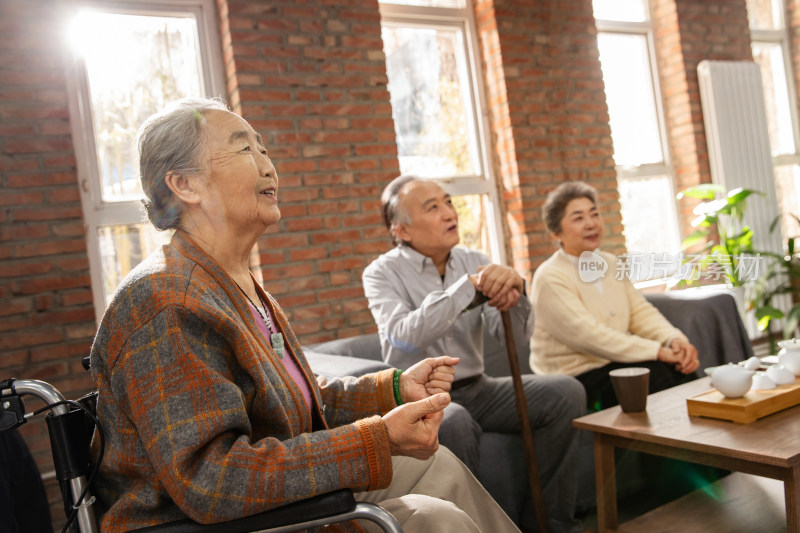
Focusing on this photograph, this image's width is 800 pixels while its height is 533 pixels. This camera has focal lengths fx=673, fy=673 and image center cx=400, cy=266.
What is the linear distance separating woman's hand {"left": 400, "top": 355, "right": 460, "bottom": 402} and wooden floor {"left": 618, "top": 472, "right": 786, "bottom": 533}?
35.2 inches

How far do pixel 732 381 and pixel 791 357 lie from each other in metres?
0.35

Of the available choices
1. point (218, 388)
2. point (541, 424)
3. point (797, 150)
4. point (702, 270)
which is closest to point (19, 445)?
point (218, 388)

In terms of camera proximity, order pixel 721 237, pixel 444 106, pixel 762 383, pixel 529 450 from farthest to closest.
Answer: pixel 721 237, pixel 444 106, pixel 529 450, pixel 762 383

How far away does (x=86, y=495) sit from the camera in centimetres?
109

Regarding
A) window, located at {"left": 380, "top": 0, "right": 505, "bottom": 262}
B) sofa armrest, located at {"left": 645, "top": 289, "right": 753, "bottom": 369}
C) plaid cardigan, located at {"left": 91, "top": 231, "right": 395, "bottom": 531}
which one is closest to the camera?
plaid cardigan, located at {"left": 91, "top": 231, "right": 395, "bottom": 531}

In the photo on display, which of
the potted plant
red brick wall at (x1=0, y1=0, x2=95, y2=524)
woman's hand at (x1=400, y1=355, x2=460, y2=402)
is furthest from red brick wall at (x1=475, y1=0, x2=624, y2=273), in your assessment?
woman's hand at (x1=400, y1=355, x2=460, y2=402)

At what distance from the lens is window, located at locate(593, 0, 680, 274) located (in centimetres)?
463

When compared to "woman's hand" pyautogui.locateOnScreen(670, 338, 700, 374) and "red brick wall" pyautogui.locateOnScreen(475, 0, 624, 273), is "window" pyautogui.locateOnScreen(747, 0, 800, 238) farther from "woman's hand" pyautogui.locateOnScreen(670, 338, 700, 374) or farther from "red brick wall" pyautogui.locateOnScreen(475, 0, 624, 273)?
"woman's hand" pyautogui.locateOnScreen(670, 338, 700, 374)

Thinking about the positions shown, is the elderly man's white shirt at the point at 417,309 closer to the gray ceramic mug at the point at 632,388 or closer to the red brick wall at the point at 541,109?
the gray ceramic mug at the point at 632,388

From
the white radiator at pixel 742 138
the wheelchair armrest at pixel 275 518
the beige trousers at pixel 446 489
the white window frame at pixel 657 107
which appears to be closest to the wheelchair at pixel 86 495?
the wheelchair armrest at pixel 275 518

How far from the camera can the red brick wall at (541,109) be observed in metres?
3.97

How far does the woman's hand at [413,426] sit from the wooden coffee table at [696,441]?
2.78ft

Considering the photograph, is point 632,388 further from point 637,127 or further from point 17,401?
point 637,127

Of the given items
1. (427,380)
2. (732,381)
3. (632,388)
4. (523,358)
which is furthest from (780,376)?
(523,358)
